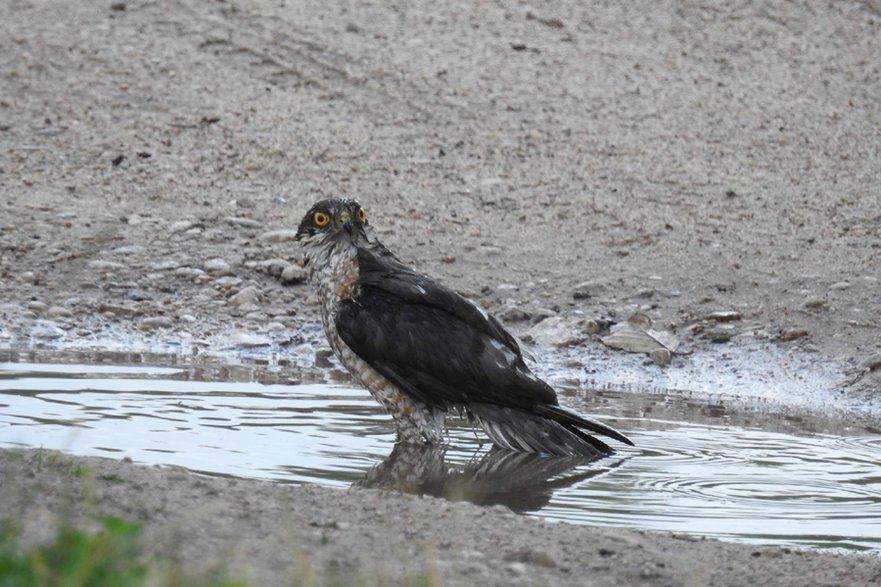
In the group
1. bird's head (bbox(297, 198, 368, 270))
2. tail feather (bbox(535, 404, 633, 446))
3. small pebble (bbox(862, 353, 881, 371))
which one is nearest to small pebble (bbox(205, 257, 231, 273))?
bird's head (bbox(297, 198, 368, 270))

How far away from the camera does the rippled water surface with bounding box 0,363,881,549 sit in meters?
6.11

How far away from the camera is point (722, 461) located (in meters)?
7.03

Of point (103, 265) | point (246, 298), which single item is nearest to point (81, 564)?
point (246, 298)

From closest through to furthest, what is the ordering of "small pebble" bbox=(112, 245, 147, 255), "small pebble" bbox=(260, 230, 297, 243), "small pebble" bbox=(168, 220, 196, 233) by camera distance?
1. "small pebble" bbox=(112, 245, 147, 255)
2. "small pebble" bbox=(260, 230, 297, 243)
3. "small pebble" bbox=(168, 220, 196, 233)

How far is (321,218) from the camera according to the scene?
7.54 metres

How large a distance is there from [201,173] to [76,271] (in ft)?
5.78

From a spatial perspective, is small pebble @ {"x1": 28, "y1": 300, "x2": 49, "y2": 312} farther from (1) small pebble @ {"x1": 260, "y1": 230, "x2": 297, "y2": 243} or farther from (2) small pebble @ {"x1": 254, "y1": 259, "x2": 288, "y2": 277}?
(1) small pebble @ {"x1": 260, "y1": 230, "x2": 297, "y2": 243}

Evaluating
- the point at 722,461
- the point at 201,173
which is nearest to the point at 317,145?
the point at 201,173

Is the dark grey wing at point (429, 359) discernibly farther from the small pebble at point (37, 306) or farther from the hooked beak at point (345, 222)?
the small pebble at point (37, 306)

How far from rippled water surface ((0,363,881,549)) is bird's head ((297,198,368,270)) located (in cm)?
84

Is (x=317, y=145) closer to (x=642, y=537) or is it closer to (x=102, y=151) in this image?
(x=102, y=151)

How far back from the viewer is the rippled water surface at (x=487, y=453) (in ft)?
20.0

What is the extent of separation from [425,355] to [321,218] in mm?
891

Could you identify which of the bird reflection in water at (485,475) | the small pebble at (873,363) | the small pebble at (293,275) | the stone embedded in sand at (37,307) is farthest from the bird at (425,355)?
the stone embedded in sand at (37,307)
